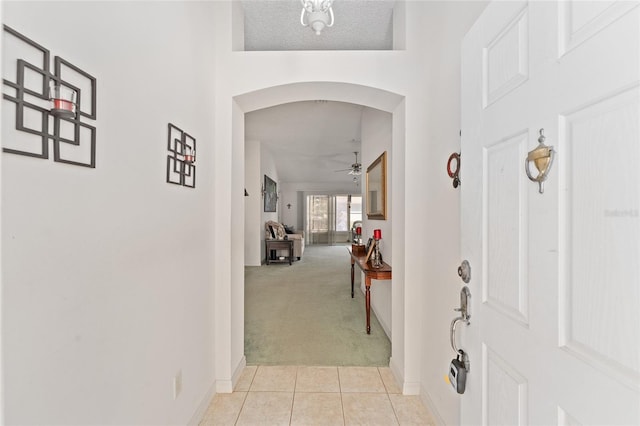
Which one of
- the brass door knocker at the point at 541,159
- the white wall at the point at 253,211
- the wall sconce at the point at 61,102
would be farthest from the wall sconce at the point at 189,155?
the white wall at the point at 253,211

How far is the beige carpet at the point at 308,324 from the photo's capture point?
103 inches

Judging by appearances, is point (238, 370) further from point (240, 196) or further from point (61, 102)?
point (61, 102)

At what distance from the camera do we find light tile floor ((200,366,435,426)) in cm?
184

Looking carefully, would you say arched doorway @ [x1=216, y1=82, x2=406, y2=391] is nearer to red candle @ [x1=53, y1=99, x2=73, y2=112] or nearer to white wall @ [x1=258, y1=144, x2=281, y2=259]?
red candle @ [x1=53, y1=99, x2=73, y2=112]

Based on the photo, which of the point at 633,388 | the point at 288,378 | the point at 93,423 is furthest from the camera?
the point at 288,378

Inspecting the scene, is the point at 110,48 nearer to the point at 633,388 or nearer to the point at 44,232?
the point at 44,232

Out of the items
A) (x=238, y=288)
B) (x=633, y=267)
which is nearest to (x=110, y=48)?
(x=633, y=267)

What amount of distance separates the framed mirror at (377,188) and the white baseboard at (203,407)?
2175mm

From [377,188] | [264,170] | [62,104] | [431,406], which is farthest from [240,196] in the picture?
[264,170]

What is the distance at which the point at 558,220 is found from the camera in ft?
2.25

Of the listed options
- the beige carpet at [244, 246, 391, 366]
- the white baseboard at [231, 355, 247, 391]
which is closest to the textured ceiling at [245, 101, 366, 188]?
the beige carpet at [244, 246, 391, 366]

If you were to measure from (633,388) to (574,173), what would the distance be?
419 mm

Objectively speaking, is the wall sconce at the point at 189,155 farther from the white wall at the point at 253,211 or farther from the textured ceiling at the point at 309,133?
the white wall at the point at 253,211

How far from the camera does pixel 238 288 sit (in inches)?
90.6
